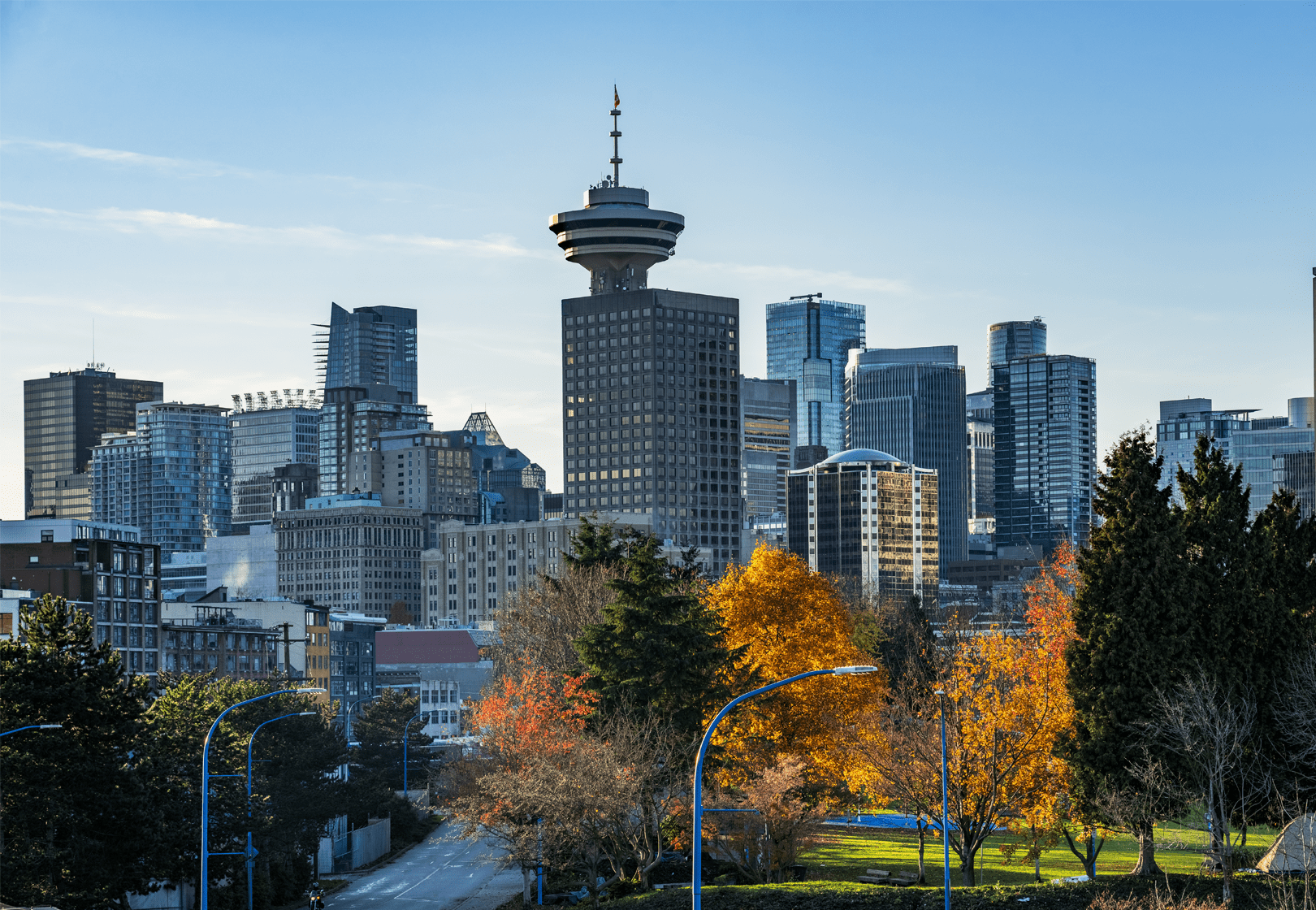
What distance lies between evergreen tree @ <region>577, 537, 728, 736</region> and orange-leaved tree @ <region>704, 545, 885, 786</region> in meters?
1.51

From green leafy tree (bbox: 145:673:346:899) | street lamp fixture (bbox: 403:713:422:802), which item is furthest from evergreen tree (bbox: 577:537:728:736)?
street lamp fixture (bbox: 403:713:422:802)

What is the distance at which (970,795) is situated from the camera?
7512 cm

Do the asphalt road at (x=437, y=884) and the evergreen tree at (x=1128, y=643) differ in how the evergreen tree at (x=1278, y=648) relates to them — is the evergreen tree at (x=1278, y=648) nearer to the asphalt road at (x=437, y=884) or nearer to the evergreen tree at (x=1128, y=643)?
the evergreen tree at (x=1128, y=643)

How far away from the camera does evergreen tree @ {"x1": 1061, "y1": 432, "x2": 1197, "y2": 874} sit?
231 feet

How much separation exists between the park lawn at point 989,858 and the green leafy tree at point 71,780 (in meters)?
30.1

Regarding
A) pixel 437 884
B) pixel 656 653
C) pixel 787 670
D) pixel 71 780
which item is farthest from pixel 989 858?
pixel 71 780

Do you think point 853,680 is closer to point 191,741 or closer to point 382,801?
point 191,741

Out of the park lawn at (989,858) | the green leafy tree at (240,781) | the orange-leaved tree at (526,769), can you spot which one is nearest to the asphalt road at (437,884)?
the orange-leaved tree at (526,769)

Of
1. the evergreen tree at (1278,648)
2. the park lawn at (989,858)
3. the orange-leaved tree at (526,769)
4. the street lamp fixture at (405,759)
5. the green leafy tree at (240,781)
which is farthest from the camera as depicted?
the street lamp fixture at (405,759)

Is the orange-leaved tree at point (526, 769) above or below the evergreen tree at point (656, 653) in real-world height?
below

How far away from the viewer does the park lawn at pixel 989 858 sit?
80875 mm

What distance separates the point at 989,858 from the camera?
91.3 m

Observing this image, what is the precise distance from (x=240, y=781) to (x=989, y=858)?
36849mm

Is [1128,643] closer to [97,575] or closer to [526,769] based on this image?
[526,769]
